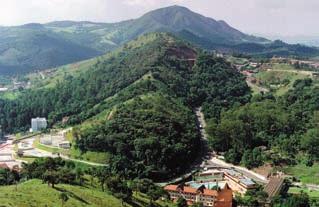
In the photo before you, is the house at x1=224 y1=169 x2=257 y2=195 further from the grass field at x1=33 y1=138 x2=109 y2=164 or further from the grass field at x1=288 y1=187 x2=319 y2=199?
the grass field at x1=33 y1=138 x2=109 y2=164

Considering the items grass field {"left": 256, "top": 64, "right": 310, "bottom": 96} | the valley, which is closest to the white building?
the valley

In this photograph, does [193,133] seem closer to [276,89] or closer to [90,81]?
[276,89]

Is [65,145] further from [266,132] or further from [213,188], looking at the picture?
[266,132]

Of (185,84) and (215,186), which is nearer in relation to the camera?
(215,186)

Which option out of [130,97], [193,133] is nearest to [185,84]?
[130,97]

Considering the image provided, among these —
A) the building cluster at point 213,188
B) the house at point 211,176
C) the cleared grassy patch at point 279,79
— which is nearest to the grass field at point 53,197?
the building cluster at point 213,188

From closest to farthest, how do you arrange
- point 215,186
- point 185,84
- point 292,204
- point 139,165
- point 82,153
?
point 292,204, point 215,186, point 139,165, point 82,153, point 185,84
